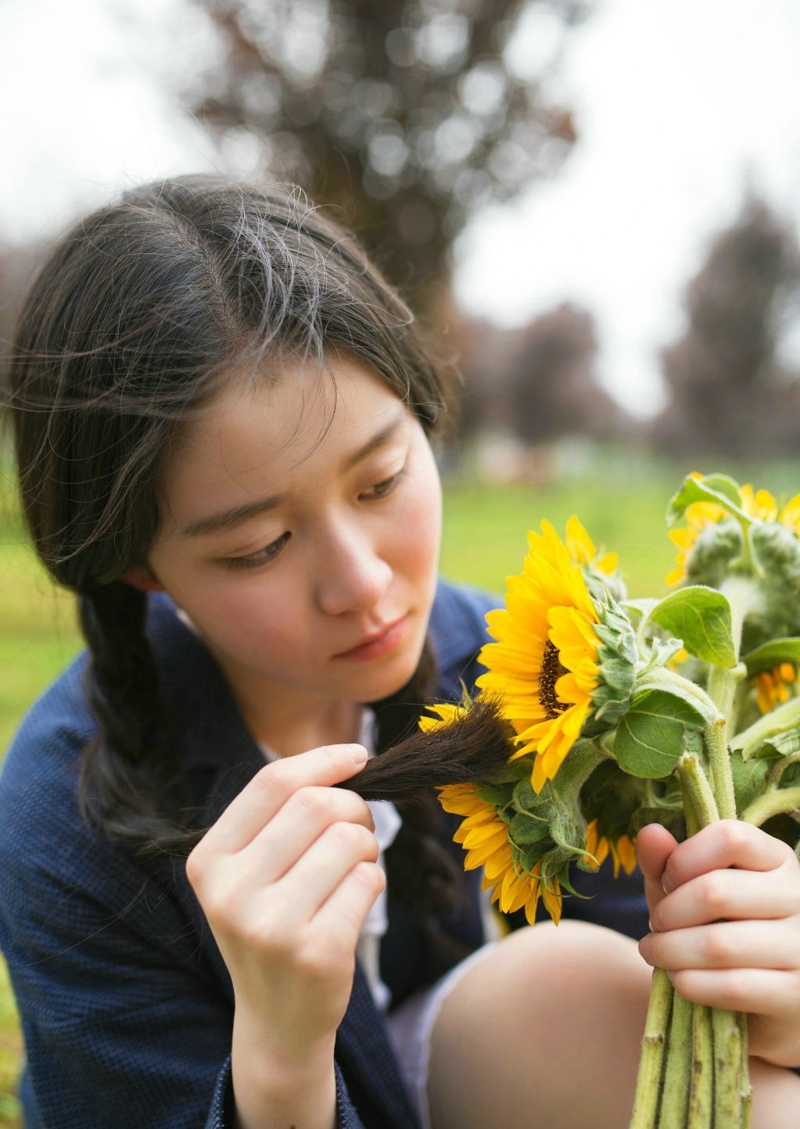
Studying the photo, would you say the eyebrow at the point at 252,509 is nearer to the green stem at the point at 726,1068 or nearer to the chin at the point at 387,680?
the chin at the point at 387,680

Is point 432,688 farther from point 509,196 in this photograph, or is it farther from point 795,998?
point 509,196

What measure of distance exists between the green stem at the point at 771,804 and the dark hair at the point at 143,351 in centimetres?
56

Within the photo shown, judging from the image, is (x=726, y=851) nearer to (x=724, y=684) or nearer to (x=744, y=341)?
(x=724, y=684)

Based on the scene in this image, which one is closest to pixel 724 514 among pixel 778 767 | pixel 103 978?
pixel 778 767

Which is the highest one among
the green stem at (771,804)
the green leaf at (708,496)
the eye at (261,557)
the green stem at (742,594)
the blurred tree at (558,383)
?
the green leaf at (708,496)

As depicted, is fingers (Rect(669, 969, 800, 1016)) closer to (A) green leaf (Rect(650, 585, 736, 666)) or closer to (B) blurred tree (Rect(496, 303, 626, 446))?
(A) green leaf (Rect(650, 585, 736, 666))

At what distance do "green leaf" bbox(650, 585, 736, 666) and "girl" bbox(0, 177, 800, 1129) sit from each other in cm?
15

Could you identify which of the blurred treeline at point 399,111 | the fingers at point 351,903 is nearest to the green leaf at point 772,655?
the fingers at point 351,903

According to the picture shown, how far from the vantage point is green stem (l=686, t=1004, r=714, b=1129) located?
2.05ft

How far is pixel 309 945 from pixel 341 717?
625 millimetres

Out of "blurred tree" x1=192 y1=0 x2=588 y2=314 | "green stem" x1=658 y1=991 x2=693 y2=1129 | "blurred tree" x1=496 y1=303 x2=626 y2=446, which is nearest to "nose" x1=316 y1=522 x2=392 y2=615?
"green stem" x1=658 y1=991 x2=693 y2=1129

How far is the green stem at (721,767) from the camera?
2.22 feet

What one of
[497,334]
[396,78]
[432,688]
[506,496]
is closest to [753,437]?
[506,496]

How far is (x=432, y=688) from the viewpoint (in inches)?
50.8
